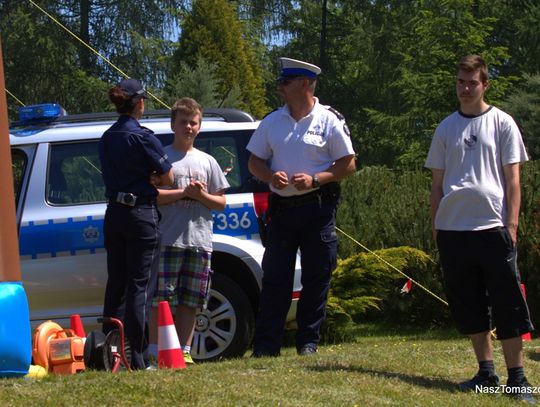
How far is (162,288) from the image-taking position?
292 inches

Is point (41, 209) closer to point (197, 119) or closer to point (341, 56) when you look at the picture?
point (197, 119)

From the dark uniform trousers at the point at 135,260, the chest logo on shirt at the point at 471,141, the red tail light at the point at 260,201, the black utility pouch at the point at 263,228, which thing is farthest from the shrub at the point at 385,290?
the chest logo on shirt at the point at 471,141

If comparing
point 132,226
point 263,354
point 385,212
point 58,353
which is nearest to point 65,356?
point 58,353

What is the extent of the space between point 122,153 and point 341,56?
30700 mm

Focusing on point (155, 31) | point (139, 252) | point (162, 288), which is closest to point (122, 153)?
point (139, 252)

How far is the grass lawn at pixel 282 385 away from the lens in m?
5.38

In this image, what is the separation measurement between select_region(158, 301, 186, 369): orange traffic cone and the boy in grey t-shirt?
569 millimetres

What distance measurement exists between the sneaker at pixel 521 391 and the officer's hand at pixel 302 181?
1757 mm

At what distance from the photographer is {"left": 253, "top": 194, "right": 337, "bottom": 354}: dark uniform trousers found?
6.98 meters

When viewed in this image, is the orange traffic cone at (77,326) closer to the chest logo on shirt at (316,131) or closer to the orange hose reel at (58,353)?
the orange hose reel at (58,353)

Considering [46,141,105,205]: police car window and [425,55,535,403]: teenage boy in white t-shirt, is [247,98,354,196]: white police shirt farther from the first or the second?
[46,141,105,205]: police car window

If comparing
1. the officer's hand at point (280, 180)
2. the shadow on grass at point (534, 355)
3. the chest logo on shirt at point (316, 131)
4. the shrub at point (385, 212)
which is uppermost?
the chest logo on shirt at point (316, 131)

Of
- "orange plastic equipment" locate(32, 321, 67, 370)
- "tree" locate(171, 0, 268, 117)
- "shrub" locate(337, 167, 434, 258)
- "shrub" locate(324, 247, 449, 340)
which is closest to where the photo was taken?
"orange plastic equipment" locate(32, 321, 67, 370)

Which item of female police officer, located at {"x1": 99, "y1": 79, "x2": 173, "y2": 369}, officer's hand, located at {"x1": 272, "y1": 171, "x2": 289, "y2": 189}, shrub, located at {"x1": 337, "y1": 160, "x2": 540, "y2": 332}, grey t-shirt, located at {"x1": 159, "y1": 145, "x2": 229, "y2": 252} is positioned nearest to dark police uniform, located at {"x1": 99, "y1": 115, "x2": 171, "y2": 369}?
female police officer, located at {"x1": 99, "y1": 79, "x2": 173, "y2": 369}
